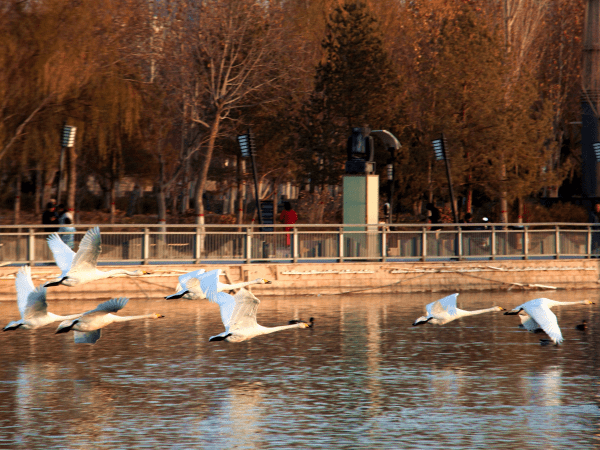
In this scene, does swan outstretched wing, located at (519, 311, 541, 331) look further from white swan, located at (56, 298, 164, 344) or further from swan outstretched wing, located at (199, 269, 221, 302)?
white swan, located at (56, 298, 164, 344)

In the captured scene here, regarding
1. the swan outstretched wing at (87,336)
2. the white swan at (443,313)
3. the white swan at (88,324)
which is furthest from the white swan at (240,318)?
the white swan at (443,313)

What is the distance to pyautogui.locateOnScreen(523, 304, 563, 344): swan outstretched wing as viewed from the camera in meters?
15.8

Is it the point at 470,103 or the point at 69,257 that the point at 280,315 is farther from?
the point at 470,103

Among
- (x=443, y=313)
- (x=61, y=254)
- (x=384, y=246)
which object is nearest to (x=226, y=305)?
(x=61, y=254)

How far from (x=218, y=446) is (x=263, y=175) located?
137ft

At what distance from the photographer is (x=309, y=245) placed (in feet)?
93.2

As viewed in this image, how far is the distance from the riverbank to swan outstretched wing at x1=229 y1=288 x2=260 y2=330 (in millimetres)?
11154

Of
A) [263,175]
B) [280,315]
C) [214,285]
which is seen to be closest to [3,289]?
[280,315]

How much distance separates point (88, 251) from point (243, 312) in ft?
9.92

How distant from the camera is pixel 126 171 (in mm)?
49219

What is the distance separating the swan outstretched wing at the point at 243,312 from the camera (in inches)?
569

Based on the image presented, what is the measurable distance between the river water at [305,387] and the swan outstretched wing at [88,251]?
1.65 m

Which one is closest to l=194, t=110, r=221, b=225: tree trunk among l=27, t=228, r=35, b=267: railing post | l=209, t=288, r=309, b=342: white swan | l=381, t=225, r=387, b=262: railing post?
l=381, t=225, r=387, b=262: railing post

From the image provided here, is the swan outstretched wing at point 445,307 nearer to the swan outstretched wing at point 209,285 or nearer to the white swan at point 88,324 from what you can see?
the swan outstretched wing at point 209,285
